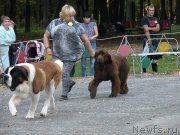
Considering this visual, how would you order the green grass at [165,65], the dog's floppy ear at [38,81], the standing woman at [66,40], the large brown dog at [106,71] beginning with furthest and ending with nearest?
the green grass at [165,65], the large brown dog at [106,71], the standing woman at [66,40], the dog's floppy ear at [38,81]

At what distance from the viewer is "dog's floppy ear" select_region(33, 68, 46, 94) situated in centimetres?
912

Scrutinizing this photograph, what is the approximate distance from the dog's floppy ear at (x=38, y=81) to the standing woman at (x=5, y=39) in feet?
21.6

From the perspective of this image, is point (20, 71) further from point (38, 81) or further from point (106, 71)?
point (106, 71)

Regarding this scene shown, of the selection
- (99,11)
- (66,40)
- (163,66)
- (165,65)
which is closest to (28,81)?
(66,40)

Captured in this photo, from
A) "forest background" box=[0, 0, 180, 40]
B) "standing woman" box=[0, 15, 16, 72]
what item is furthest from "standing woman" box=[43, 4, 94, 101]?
"forest background" box=[0, 0, 180, 40]

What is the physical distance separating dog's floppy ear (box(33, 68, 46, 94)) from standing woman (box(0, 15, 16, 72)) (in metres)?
6.58

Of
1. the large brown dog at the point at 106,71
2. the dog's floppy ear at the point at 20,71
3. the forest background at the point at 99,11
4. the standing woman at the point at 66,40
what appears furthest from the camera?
the forest background at the point at 99,11

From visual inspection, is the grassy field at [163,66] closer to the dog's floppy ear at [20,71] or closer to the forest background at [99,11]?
the dog's floppy ear at [20,71]

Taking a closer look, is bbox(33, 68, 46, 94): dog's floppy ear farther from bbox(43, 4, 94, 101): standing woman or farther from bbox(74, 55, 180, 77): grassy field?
bbox(74, 55, 180, 77): grassy field

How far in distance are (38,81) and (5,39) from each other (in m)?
6.97

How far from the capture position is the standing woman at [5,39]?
15.8 metres

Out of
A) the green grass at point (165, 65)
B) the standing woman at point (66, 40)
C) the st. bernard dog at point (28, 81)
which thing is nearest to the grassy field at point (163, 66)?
the green grass at point (165, 65)

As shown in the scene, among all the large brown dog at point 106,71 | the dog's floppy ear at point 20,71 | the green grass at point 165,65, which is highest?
the dog's floppy ear at point 20,71

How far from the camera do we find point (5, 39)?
15867mm
